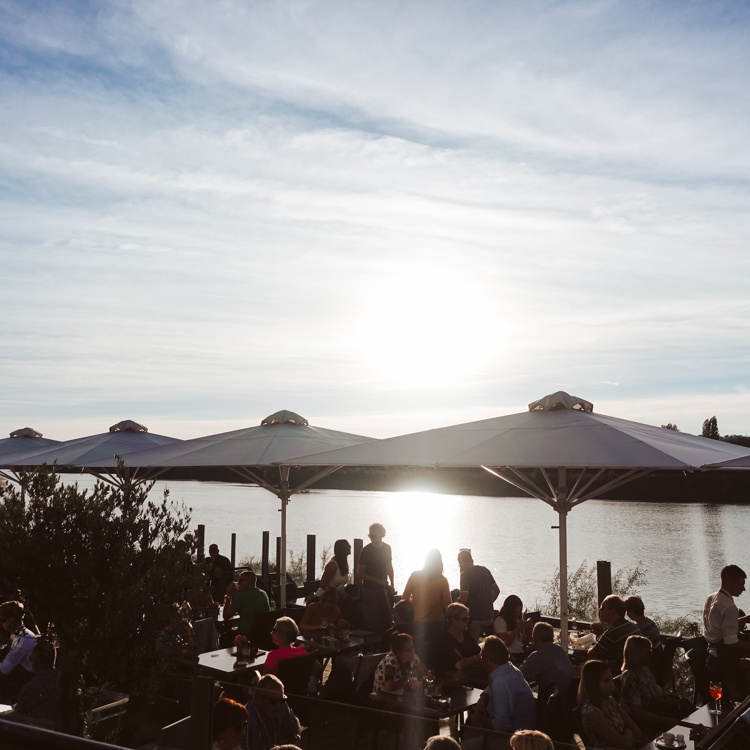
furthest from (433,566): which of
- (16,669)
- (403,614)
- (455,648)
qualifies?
(16,669)

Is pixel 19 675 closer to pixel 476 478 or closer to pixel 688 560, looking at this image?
pixel 688 560

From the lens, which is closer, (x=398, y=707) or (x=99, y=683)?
(x=99, y=683)

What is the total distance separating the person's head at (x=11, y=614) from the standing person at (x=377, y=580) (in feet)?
12.8

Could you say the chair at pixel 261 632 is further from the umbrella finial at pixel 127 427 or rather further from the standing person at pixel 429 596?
the umbrella finial at pixel 127 427

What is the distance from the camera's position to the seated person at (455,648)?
728 cm

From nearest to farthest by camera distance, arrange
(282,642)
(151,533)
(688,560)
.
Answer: (151,533) → (282,642) → (688,560)

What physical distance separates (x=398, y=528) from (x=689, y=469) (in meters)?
39.4

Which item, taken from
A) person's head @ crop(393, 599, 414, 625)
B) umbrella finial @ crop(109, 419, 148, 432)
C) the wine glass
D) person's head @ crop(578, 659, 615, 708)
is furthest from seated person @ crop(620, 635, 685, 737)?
umbrella finial @ crop(109, 419, 148, 432)

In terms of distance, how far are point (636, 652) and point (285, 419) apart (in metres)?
6.76

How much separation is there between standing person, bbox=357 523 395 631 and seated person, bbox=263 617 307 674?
2.37 metres

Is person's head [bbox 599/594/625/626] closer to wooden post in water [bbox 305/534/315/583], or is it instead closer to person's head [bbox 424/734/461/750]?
person's head [bbox 424/734/461/750]

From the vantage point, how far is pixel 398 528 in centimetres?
4509

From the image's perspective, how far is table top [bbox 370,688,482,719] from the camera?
243 inches

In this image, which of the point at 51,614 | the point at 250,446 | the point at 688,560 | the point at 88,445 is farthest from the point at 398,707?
the point at 688,560
